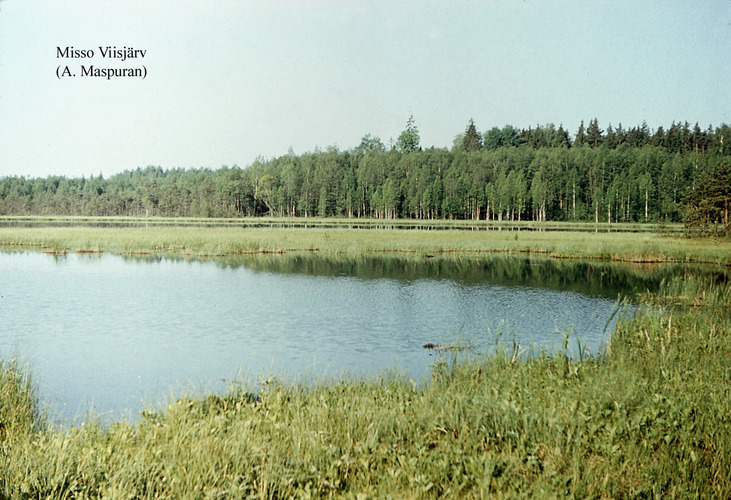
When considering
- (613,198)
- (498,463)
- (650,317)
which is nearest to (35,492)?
(498,463)

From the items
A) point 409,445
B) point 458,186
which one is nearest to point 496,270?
point 409,445

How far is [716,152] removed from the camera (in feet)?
370

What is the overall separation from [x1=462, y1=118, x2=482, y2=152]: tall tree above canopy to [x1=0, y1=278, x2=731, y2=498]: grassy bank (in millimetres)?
152224

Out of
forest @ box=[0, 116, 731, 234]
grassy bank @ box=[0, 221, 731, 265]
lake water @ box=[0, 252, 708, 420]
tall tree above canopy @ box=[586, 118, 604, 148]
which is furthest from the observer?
tall tree above canopy @ box=[586, 118, 604, 148]

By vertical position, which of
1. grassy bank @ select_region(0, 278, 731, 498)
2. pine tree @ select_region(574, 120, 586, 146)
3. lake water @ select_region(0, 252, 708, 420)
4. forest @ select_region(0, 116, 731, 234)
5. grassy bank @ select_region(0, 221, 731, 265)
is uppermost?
pine tree @ select_region(574, 120, 586, 146)

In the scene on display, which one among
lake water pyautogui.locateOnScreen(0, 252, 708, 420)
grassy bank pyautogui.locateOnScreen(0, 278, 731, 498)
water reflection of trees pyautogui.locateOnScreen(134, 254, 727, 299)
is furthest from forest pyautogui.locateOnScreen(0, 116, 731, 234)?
grassy bank pyautogui.locateOnScreen(0, 278, 731, 498)

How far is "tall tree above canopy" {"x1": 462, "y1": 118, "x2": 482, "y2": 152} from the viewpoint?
15725cm

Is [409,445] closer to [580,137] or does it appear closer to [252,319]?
[252,319]

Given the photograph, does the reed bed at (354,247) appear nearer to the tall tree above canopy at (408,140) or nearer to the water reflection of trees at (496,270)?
the water reflection of trees at (496,270)

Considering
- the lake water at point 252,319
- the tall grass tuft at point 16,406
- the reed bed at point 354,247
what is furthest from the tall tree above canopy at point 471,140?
the tall grass tuft at point 16,406

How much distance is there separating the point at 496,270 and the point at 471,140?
430 feet

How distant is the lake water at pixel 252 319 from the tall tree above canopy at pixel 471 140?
417 ft

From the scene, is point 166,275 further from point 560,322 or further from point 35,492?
point 35,492

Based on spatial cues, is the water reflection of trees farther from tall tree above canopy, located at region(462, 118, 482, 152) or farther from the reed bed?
tall tree above canopy, located at region(462, 118, 482, 152)
